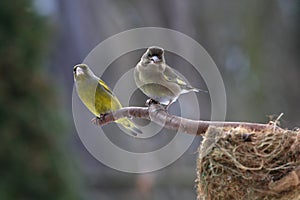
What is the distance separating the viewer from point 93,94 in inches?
84.2

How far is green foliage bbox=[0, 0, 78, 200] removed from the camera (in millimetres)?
3816

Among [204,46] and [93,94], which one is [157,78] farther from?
[204,46]

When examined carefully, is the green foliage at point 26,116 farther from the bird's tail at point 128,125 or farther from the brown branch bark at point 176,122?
the brown branch bark at point 176,122

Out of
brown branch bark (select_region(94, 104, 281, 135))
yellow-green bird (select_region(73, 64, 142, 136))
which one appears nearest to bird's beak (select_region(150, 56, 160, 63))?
yellow-green bird (select_region(73, 64, 142, 136))

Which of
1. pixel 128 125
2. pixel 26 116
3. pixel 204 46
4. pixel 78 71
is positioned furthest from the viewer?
pixel 204 46

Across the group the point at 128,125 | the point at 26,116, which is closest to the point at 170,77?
the point at 128,125

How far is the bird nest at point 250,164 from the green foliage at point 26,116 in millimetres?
2456

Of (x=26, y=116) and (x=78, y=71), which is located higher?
(x=26, y=116)

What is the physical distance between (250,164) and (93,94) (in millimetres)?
825

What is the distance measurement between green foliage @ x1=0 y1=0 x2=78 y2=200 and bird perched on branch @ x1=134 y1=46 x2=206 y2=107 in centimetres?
184

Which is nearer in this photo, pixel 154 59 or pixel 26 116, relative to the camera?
pixel 154 59

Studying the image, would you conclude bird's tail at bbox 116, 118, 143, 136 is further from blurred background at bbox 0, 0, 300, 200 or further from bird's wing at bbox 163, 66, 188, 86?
blurred background at bbox 0, 0, 300, 200

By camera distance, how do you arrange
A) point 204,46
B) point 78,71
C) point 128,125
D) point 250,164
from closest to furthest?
point 250,164, point 128,125, point 78,71, point 204,46

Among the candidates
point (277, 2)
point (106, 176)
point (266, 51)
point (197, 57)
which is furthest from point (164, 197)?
point (277, 2)
